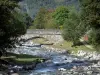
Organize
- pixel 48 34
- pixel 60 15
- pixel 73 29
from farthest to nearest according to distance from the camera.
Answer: pixel 60 15
pixel 48 34
pixel 73 29

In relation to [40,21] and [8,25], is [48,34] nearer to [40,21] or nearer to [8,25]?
[40,21]

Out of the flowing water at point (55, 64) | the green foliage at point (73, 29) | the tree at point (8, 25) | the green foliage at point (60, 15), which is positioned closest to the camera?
the tree at point (8, 25)

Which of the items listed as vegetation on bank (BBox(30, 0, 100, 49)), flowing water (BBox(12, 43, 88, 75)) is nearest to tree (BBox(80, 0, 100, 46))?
vegetation on bank (BBox(30, 0, 100, 49))

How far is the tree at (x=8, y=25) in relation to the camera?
143 feet

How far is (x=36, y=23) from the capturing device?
6344 inches

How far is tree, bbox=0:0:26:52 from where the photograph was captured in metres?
43.7

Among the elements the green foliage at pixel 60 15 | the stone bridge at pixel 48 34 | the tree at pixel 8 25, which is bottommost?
the tree at pixel 8 25

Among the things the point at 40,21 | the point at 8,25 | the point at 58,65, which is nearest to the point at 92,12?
the point at 8,25

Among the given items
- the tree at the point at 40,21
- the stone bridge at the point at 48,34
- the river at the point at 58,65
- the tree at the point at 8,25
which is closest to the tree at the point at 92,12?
Answer: the river at the point at 58,65

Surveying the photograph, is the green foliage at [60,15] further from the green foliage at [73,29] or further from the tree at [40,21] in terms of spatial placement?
the green foliage at [73,29]

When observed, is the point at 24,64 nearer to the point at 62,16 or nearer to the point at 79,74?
the point at 79,74

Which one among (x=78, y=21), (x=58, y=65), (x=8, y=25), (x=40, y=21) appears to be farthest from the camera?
(x=40, y=21)

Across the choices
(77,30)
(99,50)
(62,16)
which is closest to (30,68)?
(99,50)

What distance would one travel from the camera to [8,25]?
47.2 meters
